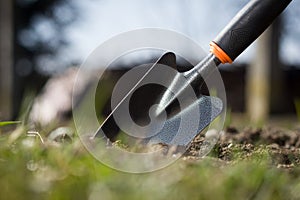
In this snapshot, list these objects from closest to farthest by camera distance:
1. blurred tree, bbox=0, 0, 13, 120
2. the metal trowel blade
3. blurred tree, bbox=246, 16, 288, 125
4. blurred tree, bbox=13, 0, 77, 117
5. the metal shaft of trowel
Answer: the metal trowel blade, the metal shaft of trowel, blurred tree, bbox=246, 16, 288, 125, blurred tree, bbox=0, 0, 13, 120, blurred tree, bbox=13, 0, 77, 117

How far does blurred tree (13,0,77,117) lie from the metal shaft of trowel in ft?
15.8

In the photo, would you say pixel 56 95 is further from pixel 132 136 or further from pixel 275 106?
pixel 132 136

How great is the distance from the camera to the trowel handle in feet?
5.06

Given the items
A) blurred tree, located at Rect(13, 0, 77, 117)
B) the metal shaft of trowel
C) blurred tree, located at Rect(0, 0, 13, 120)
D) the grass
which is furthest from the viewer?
blurred tree, located at Rect(13, 0, 77, 117)

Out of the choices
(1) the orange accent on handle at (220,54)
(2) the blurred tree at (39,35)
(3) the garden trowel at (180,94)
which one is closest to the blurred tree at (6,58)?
(2) the blurred tree at (39,35)

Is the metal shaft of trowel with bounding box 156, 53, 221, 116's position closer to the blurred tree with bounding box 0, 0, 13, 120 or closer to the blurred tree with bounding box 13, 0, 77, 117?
the blurred tree with bounding box 0, 0, 13, 120

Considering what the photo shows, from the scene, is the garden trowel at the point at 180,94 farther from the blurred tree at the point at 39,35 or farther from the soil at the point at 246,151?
the blurred tree at the point at 39,35

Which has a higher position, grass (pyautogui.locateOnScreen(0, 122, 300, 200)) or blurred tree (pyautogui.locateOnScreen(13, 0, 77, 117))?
grass (pyautogui.locateOnScreen(0, 122, 300, 200))

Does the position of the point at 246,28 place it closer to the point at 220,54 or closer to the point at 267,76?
the point at 220,54

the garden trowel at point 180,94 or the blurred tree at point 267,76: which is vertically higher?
the garden trowel at point 180,94

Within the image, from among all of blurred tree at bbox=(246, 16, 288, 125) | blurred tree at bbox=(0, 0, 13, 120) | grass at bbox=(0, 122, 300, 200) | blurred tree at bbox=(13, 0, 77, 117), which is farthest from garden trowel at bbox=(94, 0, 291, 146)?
blurred tree at bbox=(13, 0, 77, 117)

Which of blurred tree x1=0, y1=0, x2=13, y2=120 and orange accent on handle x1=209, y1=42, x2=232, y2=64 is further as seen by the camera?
blurred tree x1=0, y1=0, x2=13, y2=120

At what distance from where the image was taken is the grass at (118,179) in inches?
31.9

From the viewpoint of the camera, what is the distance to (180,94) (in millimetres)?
1610
